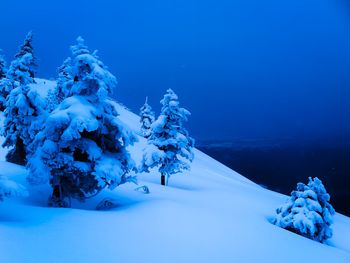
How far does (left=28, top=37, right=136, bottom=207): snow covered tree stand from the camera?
1509 cm

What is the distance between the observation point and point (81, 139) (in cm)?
1608

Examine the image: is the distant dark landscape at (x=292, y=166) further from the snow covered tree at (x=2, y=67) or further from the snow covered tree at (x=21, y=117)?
the snow covered tree at (x=2, y=67)

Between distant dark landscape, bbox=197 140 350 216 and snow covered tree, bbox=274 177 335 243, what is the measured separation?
34.6 metres

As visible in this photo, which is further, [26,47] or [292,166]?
[292,166]

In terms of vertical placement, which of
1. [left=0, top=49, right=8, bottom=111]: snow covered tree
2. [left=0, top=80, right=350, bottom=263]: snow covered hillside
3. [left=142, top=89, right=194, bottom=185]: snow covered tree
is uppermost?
[left=0, top=49, right=8, bottom=111]: snow covered tree

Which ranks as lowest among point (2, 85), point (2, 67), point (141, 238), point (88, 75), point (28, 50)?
point (141, 238)

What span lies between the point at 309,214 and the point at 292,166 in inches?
2666

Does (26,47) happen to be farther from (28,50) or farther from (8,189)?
(8,189)

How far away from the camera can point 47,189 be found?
19.4 m

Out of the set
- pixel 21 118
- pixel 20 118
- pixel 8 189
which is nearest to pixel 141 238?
pixel 8 189

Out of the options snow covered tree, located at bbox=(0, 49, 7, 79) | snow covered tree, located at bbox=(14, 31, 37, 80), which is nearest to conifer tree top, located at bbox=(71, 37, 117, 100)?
snow covered tree, located at bbox=(14, 31, 37, 80)

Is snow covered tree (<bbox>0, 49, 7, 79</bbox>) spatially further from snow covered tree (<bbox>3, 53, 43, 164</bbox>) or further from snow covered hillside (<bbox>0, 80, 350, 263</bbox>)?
snow covered hillside (<bbox>0, 80, 350, 263</bbox>)

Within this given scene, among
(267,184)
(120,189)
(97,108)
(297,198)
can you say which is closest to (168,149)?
(120,189)

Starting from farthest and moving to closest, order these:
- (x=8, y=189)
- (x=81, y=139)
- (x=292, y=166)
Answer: (x=292, y=166) < (x=81, y=139) < (x=8, y=189)
